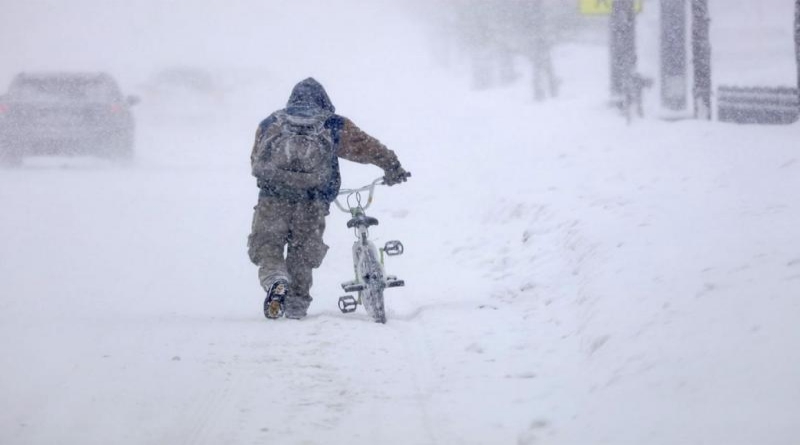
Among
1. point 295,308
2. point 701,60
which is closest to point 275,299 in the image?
point 295,308

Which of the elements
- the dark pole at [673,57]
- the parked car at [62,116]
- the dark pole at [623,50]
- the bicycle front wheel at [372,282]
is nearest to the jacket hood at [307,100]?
the bicycle front wheel at [372,282]

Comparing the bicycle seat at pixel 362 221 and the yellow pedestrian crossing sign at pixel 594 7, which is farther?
the yellow pedestrian crossing sign at pixel 594 7

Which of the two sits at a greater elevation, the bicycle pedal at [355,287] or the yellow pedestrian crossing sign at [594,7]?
the yellow pedestrian crossing sign at [594,7]

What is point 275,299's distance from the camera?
782 cm

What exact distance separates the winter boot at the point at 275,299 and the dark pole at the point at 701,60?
10134mm

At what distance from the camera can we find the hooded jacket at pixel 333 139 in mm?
7934

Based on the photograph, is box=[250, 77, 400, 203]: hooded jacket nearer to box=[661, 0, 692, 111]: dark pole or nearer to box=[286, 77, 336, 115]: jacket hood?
box=[286, 77, 336, 115]: jacket hood

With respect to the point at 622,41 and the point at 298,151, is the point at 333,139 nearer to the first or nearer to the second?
the point at 298,151

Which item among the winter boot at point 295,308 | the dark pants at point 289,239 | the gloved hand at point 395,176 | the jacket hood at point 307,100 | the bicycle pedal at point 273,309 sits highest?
the jacket hood at point 307,100

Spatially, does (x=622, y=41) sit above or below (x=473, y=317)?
above

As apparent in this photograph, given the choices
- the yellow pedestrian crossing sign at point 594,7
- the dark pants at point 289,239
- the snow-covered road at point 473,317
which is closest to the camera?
the snow-covered road at point 473,317

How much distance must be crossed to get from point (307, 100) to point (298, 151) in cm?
37

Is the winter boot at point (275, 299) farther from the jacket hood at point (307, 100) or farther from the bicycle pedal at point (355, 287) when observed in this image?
the jacket hood at point (307, 100)

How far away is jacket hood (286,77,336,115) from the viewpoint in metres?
7.91
